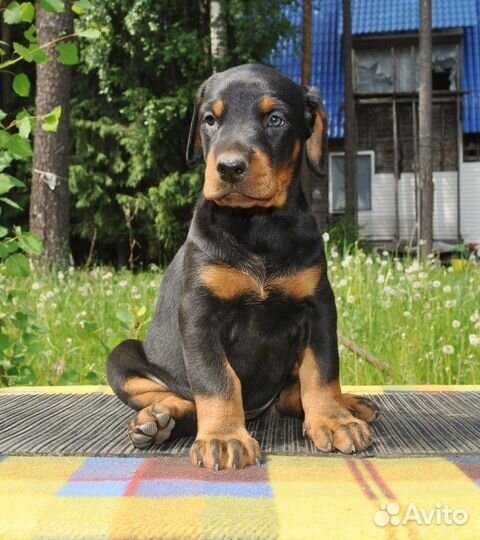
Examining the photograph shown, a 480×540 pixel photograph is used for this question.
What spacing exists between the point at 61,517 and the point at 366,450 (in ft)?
3.34

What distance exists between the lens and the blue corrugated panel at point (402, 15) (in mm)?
18797

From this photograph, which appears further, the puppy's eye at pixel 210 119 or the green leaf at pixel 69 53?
the green leaf at pixel 69 53

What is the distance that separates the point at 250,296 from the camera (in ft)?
8.18

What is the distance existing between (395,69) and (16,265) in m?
18.4

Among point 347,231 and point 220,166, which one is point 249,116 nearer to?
point 220,166

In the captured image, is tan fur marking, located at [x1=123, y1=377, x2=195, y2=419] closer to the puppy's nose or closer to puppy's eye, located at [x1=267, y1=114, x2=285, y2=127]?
the puppy's nose

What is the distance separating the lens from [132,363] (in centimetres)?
293

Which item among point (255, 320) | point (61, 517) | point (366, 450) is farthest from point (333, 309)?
point (61, 517)

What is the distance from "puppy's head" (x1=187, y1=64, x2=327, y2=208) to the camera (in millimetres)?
2383

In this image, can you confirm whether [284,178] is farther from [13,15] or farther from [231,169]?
[13,15]

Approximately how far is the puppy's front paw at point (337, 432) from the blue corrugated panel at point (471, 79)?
1762 cm

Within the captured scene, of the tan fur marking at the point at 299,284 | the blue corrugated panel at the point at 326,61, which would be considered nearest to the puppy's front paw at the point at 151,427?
the tan fur marking at the point at 299,284

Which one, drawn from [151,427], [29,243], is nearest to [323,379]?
[151,427]

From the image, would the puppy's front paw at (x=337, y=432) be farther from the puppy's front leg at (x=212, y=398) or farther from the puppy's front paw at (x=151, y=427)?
the puppy's front paw at (x=151, y=427)
